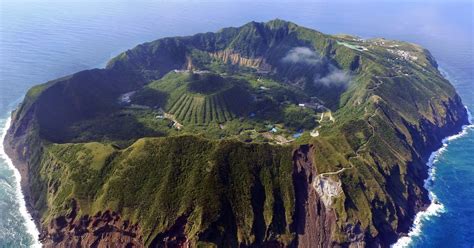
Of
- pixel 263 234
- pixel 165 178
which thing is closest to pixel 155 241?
pixel 165 178

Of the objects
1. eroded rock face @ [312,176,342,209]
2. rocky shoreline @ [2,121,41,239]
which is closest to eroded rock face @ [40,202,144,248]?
rocky shoreline @ [2,121,41,239]

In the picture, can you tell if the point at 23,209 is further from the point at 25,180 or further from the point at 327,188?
the point at 327,188

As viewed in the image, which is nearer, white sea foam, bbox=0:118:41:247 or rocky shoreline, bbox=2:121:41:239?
white sea foam, bbox=0:118:41:247

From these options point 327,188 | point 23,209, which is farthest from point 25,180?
point 327,188

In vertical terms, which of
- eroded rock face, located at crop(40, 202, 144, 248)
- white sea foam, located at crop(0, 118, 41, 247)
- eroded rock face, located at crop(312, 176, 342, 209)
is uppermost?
eroded rock face, located at crop(312, 176, 342, 209)

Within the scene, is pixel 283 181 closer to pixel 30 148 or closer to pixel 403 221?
pixel 403 221

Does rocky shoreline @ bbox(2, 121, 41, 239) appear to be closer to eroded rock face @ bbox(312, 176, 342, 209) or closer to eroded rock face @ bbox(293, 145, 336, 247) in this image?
eroded rock face @ bbox(293, 145, 336, 247)

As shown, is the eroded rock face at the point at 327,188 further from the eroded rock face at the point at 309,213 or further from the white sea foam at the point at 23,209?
the white sea foam at the point at 23,209

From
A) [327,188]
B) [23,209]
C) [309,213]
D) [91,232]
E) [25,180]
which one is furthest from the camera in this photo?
[25,180]
